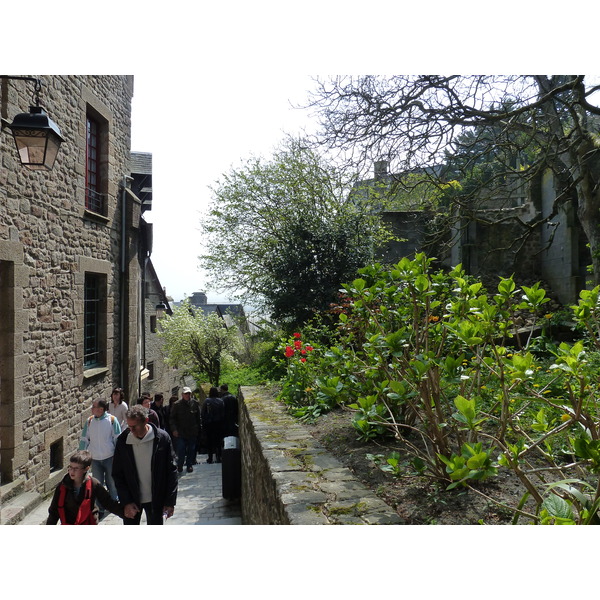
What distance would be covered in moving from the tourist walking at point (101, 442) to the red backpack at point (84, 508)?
2.37 ft

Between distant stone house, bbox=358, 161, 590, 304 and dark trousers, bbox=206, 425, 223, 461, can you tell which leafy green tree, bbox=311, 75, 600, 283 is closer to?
distant stone house, bbox=358, 161, 590, 304

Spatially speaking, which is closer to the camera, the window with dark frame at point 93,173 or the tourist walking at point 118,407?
the tourist walking at point 118,407

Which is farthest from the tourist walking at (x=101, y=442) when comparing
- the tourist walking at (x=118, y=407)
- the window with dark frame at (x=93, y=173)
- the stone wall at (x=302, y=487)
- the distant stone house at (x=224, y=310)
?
the distant stone house at (x=224, y=310)

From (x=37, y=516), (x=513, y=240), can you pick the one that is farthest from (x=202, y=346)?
(x=37, y=516)

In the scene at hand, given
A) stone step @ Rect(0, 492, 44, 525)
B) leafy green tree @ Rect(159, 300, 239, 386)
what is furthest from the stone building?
leafy green tree @ Rect(159, 300, 239, 386)

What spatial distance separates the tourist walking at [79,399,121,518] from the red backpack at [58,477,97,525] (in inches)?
28.4

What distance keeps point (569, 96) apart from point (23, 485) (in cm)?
541

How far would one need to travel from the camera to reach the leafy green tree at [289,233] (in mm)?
6117

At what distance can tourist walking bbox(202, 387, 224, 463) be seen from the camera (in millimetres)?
6387

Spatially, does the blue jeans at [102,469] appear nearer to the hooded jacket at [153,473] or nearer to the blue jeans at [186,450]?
the hooded jacket at [153,473]

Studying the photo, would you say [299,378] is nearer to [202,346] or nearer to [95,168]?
[95,168]

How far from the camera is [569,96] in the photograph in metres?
4.19
